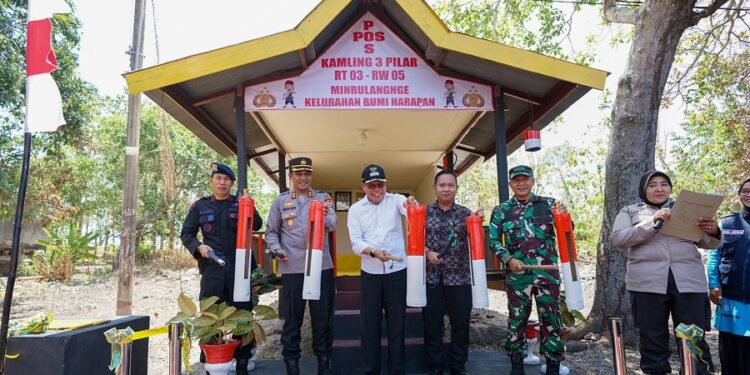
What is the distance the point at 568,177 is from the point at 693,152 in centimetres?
446

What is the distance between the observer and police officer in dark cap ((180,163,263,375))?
3.91 meters

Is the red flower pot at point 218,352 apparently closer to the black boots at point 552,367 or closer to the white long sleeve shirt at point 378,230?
the white long sleeve shirt at point 378,230

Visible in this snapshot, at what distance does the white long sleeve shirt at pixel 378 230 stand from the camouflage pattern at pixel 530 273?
76 cm

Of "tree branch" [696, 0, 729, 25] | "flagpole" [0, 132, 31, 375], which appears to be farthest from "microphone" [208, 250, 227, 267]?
"tree branch" [696, 0, 729, 25]

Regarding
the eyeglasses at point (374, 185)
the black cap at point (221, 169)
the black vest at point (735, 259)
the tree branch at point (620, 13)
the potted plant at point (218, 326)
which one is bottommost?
the potted plant at point (218, 326)

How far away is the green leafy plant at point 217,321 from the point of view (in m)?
3.53

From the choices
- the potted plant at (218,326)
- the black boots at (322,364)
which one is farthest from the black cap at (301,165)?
the black boots at (322,364)

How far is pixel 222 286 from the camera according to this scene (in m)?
3.93

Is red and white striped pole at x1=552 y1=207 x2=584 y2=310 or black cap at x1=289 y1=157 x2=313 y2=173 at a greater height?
black cap at x1=289 y1=157 x2=313 y2=173

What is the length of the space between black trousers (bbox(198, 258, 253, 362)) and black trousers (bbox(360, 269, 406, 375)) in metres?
1.08

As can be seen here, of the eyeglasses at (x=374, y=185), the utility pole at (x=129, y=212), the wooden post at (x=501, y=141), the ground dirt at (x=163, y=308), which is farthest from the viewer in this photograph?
the utility pole at (x=129, y=212)

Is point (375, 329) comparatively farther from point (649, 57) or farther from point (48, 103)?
point (649, 57)

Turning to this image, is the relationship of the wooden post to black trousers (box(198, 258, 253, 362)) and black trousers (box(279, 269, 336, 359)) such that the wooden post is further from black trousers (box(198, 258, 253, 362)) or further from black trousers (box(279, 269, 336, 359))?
black trousers (box(198, 258, 253, 362))

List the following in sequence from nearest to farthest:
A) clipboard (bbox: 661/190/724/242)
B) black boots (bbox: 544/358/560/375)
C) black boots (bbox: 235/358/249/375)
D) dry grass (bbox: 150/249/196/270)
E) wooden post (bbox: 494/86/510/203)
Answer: clipboard (bbox: 661/190/724/242), black boots (bbox: 544/358/560/375), black boots (bbox: 235/358/249/375), wooden post (bbox: 494/86/510/203), dry grass (bbox: 150/249/196/270)
